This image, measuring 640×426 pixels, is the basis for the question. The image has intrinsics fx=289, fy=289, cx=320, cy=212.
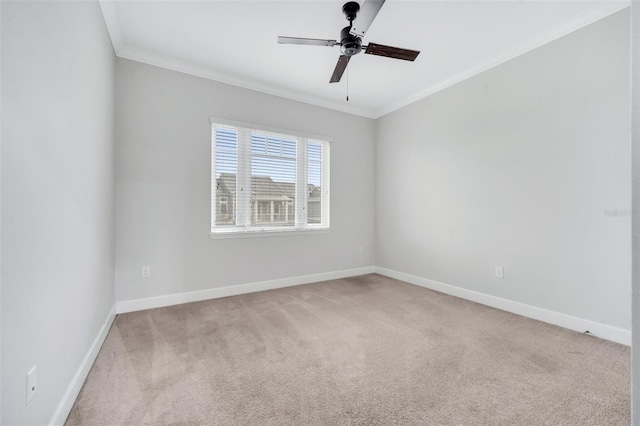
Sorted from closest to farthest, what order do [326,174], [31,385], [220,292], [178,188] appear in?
[31,385] < [178,188] < [220,292] < [326,174]

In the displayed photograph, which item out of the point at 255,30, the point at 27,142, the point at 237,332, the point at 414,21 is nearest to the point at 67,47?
the point at 27,142

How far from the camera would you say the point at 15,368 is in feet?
3.62

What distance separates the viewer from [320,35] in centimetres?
279

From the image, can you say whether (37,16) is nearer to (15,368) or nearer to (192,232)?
(15,368)

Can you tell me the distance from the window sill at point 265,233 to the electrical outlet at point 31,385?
2.30 metres

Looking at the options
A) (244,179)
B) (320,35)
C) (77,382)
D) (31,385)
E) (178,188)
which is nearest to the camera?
(31,385)

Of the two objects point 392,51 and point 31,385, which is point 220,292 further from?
point 392,51

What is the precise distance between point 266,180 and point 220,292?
61.0 inches

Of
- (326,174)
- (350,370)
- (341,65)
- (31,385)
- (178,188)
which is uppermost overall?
(341,65)

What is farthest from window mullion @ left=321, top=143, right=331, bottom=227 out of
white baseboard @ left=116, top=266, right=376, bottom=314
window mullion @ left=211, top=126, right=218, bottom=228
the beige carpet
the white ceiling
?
the beige carpet

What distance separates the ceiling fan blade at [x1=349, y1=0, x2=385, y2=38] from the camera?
1919 millimetres

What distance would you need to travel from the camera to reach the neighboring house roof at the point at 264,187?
363cm

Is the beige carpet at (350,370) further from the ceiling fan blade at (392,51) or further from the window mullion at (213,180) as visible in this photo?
the ceiling fan blade at (392,51)

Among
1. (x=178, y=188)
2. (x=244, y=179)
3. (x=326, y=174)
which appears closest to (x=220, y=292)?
(x=178, y=188)
